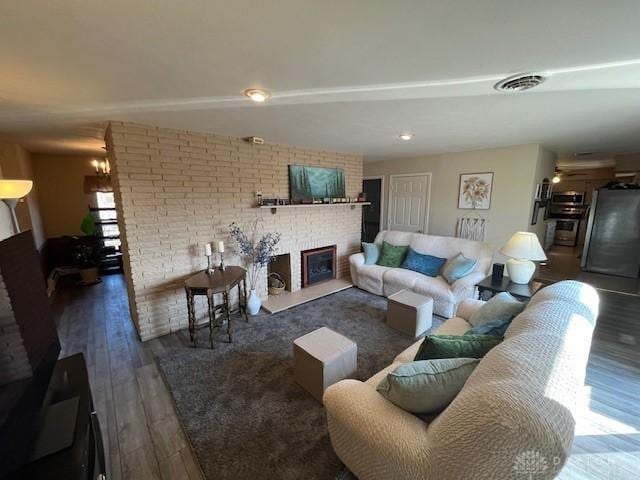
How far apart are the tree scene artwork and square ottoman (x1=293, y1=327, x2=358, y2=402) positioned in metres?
2.38

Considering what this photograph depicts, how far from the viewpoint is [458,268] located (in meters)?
3.27

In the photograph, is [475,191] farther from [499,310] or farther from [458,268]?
[499,310]

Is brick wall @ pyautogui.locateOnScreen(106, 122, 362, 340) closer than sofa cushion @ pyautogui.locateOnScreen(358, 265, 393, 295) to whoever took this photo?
Yes

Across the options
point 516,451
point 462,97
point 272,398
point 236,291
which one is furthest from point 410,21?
point 236,291

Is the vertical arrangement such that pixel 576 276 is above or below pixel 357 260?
below

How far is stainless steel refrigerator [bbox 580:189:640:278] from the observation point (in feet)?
14.8

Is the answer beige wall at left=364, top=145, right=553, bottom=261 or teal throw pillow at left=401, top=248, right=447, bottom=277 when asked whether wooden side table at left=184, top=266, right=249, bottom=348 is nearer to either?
teal throw pillow at left=401, top=248, right=447, bottom=277

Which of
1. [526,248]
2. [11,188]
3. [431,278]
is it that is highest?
[11,188]

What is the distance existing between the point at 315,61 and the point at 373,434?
74.9 inches

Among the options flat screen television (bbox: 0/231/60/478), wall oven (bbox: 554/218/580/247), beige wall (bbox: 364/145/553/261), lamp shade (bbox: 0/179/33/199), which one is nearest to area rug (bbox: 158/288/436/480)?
flat screen television (bbox: 0/231/60/478)

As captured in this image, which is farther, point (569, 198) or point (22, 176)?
point (569, 198)

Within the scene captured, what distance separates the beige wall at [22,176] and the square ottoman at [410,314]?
12.7ft

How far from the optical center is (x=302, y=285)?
423cm

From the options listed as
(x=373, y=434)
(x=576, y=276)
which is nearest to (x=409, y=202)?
(x=576, y=276)
